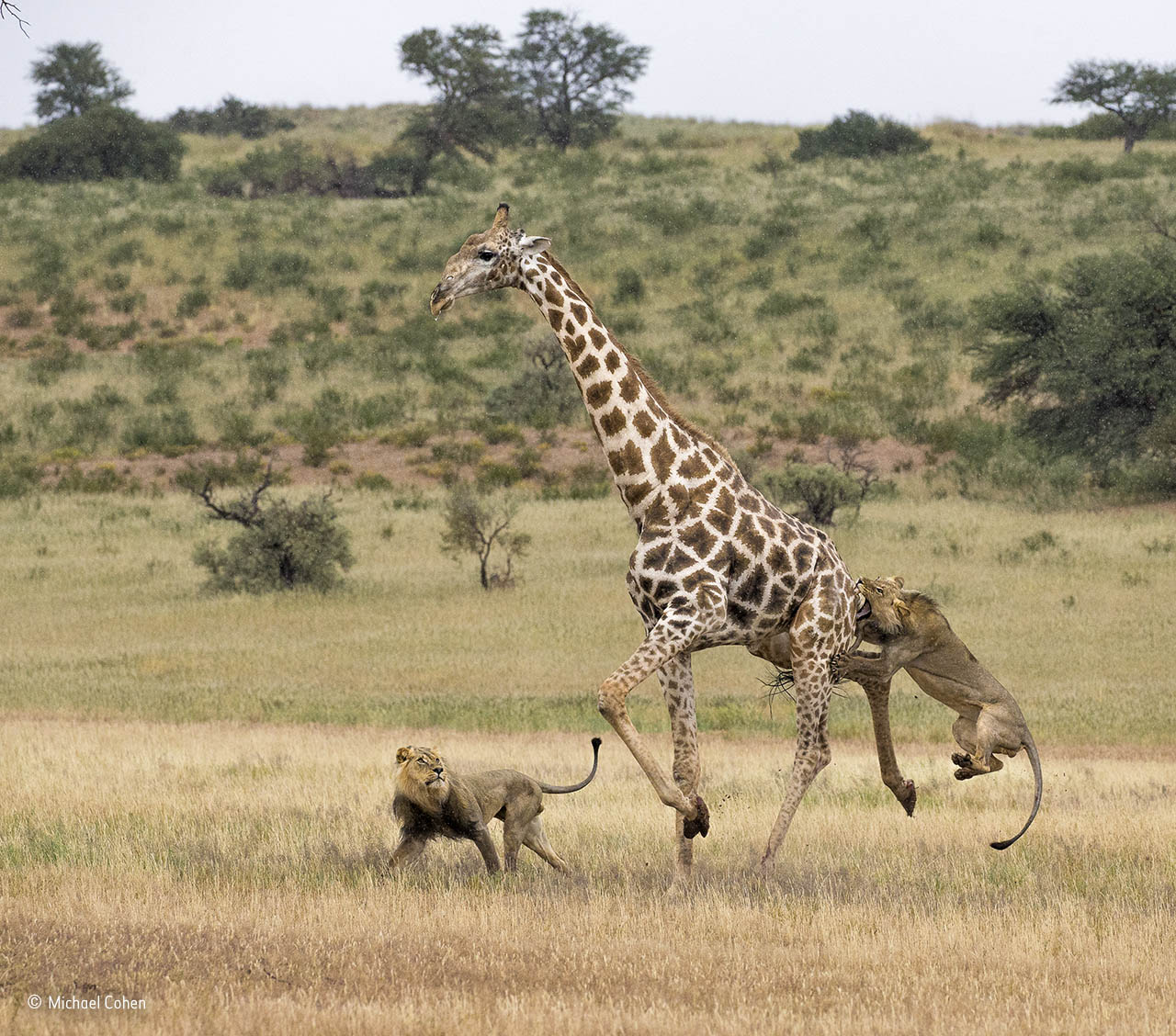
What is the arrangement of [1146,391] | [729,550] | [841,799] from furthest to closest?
[1146,391]
[841,799]
[729,550]

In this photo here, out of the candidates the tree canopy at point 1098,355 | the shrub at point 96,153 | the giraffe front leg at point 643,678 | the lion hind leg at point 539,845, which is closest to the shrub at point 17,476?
the tree canopy at point 1098,355

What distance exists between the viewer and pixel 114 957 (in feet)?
19.8

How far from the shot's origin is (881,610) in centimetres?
807

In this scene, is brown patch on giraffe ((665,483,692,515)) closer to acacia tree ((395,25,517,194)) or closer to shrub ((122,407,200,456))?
shrub ((122,407,200,456))

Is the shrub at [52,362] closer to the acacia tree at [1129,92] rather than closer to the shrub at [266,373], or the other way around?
the shrub at [266,373]

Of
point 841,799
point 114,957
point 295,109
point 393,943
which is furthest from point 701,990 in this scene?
point 295,109

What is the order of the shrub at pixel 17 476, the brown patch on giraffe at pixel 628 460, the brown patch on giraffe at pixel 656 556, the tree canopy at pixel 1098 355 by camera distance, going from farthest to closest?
the shrub at pixel 17 476 < the tree canopy at pixel 1098 355 < the brown patch on giraffe at pixel 628 460 < the brown patch on giraffe at pixel 656 556

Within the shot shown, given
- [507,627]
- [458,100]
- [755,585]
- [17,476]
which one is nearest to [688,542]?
[755,585]

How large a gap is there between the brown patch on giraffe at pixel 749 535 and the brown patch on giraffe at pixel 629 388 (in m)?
0.92

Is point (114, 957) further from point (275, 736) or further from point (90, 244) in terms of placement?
point (90, 244)

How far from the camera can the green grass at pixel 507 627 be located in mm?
16734

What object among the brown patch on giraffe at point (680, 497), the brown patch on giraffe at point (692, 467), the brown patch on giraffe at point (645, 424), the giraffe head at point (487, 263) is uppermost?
the giraffe head at point (487, 263)

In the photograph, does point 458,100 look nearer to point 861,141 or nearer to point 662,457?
point 861,141

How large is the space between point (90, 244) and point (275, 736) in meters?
46.1
